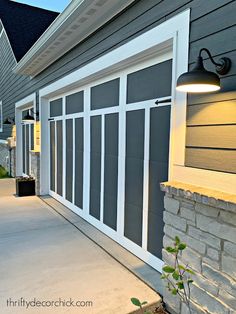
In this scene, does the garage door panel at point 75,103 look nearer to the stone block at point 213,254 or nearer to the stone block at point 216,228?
the stone block at point 216,228

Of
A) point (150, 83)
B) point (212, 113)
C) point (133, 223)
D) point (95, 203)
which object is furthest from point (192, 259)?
point (95, 203)

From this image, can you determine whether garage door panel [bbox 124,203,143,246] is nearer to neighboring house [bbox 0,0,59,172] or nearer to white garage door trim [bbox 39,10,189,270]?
white garage door trim [bbox 39,10,189,270]

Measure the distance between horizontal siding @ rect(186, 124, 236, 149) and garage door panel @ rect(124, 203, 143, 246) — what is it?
4.21 feet

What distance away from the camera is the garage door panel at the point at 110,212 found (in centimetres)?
365

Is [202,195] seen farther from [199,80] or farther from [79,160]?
[79,160]

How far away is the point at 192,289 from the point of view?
2.02 m

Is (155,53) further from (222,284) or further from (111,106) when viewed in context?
(222,284)

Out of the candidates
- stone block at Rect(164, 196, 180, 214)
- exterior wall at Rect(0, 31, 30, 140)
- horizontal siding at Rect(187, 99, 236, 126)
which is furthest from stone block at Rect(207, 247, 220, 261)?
exterior wall at Rect(0, 31, 30, 140)

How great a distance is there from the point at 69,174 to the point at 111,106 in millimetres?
A: 2038

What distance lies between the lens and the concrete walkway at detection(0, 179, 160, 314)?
2234 mm

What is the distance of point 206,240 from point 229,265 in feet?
0.73

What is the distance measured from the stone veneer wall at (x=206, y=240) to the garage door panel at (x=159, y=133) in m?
0.60

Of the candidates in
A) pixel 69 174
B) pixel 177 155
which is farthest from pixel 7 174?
pixel 177 155

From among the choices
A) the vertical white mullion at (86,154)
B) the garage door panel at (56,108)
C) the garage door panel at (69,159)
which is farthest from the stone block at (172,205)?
the garage door panel at (56,108)
